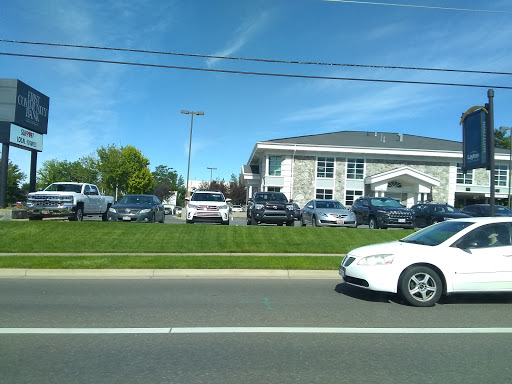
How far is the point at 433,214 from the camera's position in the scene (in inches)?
818

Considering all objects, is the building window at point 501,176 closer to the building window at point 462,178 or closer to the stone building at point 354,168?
the stone building at point 354,168

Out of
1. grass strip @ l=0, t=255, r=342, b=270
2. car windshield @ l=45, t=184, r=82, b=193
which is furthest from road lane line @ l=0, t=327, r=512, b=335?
car windshield @ l=45, t=184, r=82, b=193

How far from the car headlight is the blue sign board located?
982 centimetres

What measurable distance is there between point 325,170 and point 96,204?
27777 millimetres

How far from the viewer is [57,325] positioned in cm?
596

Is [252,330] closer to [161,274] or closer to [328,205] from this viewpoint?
[161,274]

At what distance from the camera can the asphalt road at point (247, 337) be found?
4.26 meters

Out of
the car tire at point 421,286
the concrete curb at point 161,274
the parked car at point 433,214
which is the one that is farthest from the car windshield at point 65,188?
the parked car at point 433,214

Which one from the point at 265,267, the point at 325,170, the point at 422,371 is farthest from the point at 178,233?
the point at 325,170

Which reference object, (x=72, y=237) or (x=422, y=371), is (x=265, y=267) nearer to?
(x=422, y=371)

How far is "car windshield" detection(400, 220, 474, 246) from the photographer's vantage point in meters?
7.52

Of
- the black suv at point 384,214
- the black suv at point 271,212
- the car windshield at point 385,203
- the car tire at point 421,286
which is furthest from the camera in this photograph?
the car windshield at point 385,203

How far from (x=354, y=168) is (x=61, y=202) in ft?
106

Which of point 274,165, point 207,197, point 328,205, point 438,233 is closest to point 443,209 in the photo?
point 328,205
